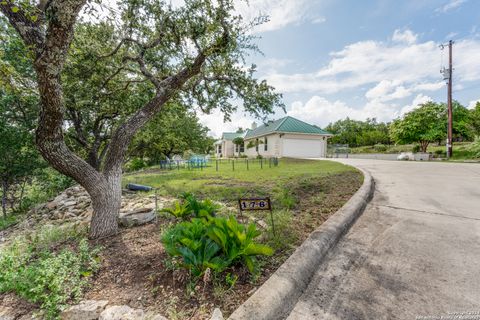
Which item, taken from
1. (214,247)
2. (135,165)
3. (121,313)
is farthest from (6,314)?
(135,165)

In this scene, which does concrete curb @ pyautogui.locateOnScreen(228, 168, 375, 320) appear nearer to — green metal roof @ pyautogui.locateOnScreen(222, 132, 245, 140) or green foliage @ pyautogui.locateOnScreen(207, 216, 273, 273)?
green foliage @ pyautogui.locateOnScreen(207, 216, 273, 273)

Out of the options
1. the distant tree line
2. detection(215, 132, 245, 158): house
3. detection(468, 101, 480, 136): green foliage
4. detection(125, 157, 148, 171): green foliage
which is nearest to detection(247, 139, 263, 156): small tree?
detection(215, 132, 245, 158): house

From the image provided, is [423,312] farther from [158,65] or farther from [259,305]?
[158,65]

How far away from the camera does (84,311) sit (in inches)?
62.9

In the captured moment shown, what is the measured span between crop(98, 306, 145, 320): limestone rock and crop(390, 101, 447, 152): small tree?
961 inches

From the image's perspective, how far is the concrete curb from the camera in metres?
1.40

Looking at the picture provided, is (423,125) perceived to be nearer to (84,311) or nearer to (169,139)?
(169,139)

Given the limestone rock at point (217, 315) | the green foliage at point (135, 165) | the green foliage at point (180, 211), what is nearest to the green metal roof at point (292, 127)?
the green foliage at point (135, 165)

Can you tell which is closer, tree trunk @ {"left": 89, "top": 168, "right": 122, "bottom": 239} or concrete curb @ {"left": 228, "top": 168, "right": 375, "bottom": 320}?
concrete curb @ {"left": 228, "top": 168, "right": 375, "bottom": 320}

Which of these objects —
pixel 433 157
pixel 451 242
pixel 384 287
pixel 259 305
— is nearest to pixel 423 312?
pixel 384 287

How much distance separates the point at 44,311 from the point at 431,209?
17.8ft

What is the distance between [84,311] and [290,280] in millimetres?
1628

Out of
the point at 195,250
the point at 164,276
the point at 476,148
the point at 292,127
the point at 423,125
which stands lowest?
the point at 164,276

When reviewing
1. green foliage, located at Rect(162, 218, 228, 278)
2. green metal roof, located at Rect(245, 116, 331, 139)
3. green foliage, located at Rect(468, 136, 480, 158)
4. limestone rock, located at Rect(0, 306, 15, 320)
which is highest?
green metal roof, located at Rect(245, 116, 331, 139)
